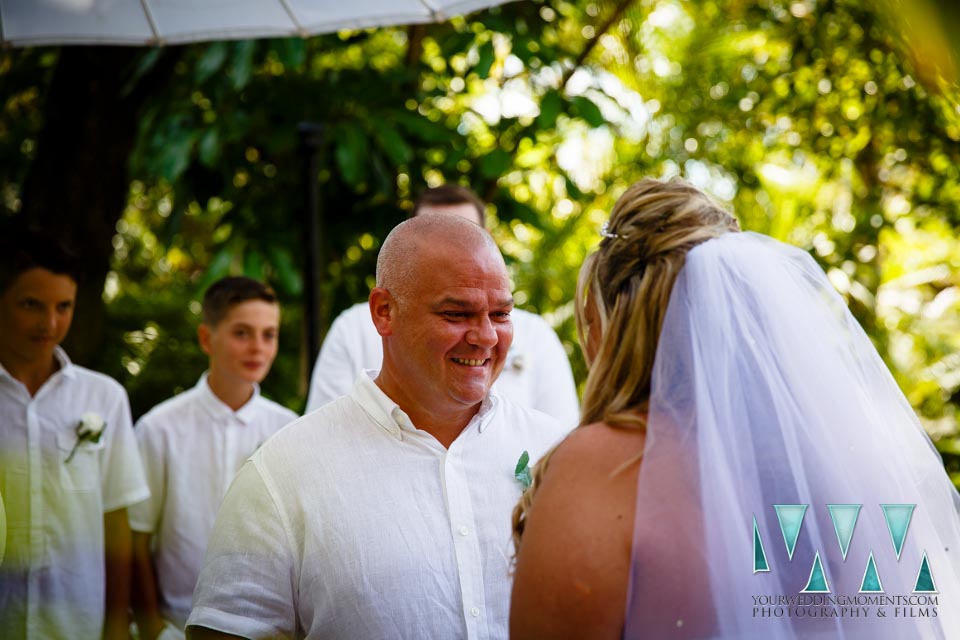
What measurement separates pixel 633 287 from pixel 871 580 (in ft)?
2.50

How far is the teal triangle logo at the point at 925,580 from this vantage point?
2.17 m

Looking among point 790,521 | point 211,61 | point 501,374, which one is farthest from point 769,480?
point 211,61

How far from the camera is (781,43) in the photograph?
859 cm

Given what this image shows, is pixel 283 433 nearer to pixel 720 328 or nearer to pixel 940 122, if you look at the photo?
pixel 720 328

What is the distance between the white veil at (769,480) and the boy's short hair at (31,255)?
9.53 feet

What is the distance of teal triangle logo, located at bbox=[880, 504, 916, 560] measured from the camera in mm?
2150

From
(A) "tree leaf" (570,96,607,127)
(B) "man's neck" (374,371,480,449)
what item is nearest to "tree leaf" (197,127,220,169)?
(A) "tree leaf" (570,96,607,127)

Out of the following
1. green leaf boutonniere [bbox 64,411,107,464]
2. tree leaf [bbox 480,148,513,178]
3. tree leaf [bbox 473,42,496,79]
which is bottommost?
green leaf boutonniere [bbox 64,411,107,464]

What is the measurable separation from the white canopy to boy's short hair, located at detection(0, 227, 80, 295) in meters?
0.79

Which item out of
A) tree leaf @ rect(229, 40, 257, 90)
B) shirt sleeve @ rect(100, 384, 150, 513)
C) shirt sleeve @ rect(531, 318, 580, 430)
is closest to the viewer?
shirt sleeve @ rect(100, 384, 150, 513)

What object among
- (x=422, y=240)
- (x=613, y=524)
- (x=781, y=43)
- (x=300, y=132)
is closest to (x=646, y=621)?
(x=613, y=524)

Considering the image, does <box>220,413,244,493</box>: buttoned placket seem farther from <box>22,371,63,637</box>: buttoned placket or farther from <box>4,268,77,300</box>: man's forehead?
<box>4,268,77,300</box>: man's forehead

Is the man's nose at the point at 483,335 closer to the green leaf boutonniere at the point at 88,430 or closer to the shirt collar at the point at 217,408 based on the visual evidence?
the green leaf boutonniere at the point at 88,430

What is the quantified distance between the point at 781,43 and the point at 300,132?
16.4 ft
